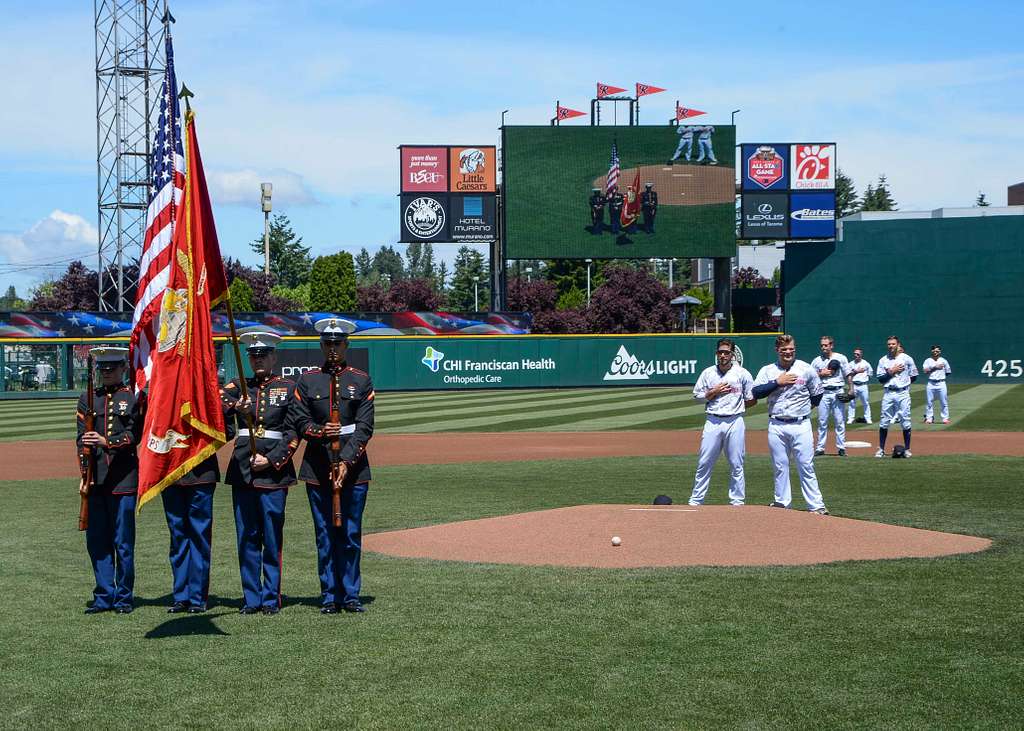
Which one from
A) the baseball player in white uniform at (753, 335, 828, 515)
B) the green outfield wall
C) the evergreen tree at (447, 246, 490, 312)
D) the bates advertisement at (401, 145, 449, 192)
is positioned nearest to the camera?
the baseball player in white uniform at (753, 335, 828, 515)

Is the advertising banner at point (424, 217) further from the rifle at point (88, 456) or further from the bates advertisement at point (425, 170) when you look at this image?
the rifle at point (88, 456)

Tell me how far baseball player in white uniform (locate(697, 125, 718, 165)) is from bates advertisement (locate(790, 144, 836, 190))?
3856mm

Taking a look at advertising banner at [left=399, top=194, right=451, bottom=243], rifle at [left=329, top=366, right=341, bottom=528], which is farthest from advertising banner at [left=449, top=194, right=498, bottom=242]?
rifle at [left=329, top=366, right=341, bottom=528]

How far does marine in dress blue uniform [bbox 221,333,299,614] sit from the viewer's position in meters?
8.16

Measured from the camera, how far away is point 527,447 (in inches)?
933

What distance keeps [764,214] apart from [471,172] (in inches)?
509

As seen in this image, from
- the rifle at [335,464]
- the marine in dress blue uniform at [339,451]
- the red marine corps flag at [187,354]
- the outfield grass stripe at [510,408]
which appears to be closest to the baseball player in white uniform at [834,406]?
the outfield grass stripe at [510,408]

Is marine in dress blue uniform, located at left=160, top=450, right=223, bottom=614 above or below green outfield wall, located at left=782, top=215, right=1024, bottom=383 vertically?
below

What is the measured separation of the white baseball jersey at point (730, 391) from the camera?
13180 millimetres

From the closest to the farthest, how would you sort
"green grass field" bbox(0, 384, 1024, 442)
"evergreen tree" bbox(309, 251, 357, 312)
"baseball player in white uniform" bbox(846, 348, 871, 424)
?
"baseball player in white uniform" bbox(846, 348, 871, 424) < "green grass field" bbox(0, 384, 1024, 442) < "evergreen tree" bbox(309, 251, 357, 312)

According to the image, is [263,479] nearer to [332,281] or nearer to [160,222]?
[160,222]

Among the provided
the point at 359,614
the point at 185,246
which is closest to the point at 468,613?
the point at 359,614

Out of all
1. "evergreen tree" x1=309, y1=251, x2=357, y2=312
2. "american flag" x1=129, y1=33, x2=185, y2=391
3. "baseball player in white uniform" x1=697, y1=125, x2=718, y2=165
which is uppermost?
"baseball player in white uniform" x1=697, y1=125, x2=718, y2=165

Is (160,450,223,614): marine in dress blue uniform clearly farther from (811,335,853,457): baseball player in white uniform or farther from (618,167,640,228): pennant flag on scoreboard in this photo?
(618,167,640,228): pennant flag on scoreboard
